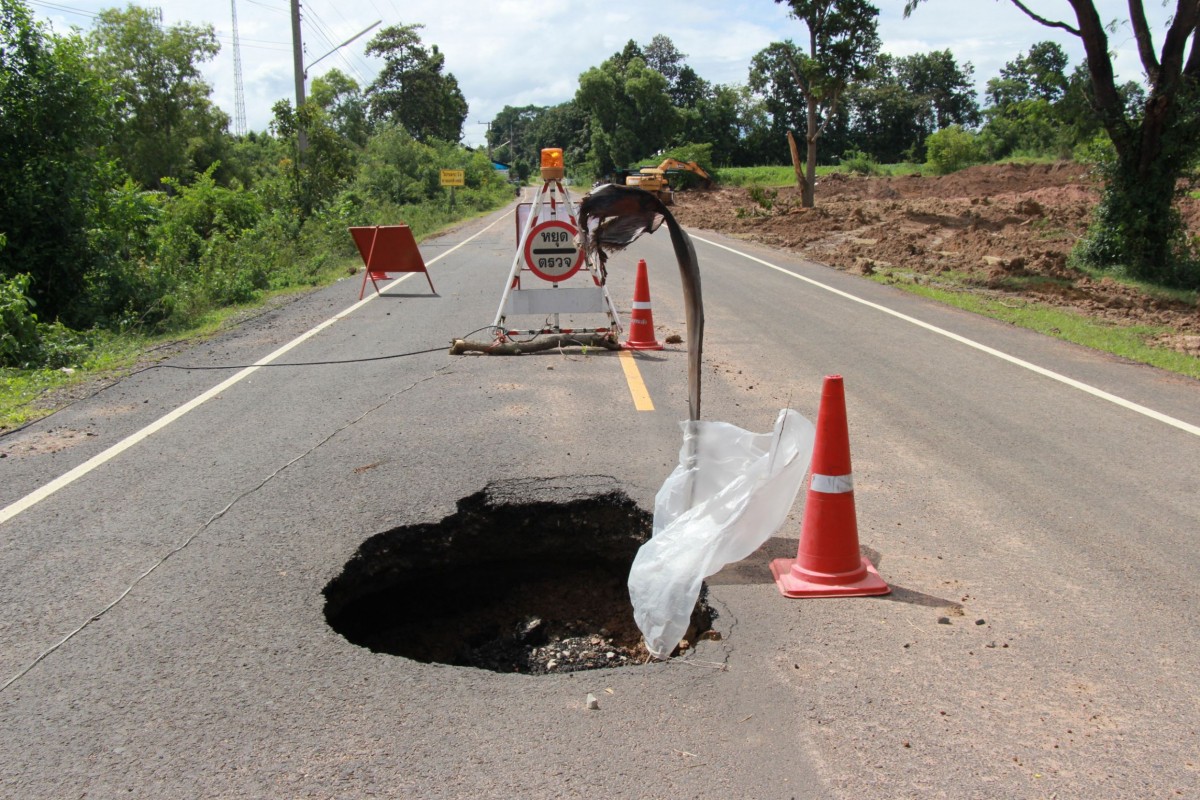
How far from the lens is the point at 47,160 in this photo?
1126 centimetres

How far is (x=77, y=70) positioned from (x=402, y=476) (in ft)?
30.1

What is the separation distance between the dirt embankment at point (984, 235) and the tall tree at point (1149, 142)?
97cm

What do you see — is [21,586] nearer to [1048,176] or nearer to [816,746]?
[816,746]

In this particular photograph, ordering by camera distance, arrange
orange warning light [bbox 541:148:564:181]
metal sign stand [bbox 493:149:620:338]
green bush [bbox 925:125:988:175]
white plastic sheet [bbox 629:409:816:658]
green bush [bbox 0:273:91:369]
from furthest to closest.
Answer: green bush [bbox 925:125:988:175]
metal sign stand [bbox 493:149:620:338]
green bush [bbox 0:273:91:369]
orange warning light [bbox 541:148:564:181]
white plastic sheet [bbox 629:409:816:658]

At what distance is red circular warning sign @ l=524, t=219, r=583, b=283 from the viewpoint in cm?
962

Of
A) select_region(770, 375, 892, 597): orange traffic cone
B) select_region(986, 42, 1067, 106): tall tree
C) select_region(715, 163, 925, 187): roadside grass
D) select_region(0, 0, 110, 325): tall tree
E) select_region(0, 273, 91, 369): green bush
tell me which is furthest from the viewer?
select_region(986, 42, 1067, 106): tall tree

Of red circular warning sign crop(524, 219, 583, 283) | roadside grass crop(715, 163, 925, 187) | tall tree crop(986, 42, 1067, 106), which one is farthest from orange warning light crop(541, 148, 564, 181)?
tall tree crop(986, 42, 1067, 106)

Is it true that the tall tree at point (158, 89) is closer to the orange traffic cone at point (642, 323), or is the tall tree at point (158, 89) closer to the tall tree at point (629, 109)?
the tall tree at point (629, 109)

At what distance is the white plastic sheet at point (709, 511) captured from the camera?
3.80 meters

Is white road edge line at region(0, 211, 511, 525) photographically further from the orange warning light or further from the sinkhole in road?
the orange warning light

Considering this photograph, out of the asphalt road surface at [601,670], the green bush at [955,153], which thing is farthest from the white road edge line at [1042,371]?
the green bush at [955,153]

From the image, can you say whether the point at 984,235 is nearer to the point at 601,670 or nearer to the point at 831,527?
the point at 831,527

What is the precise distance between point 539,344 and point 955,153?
173 feet

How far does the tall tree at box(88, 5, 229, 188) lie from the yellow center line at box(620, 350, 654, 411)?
52967 millimetres
